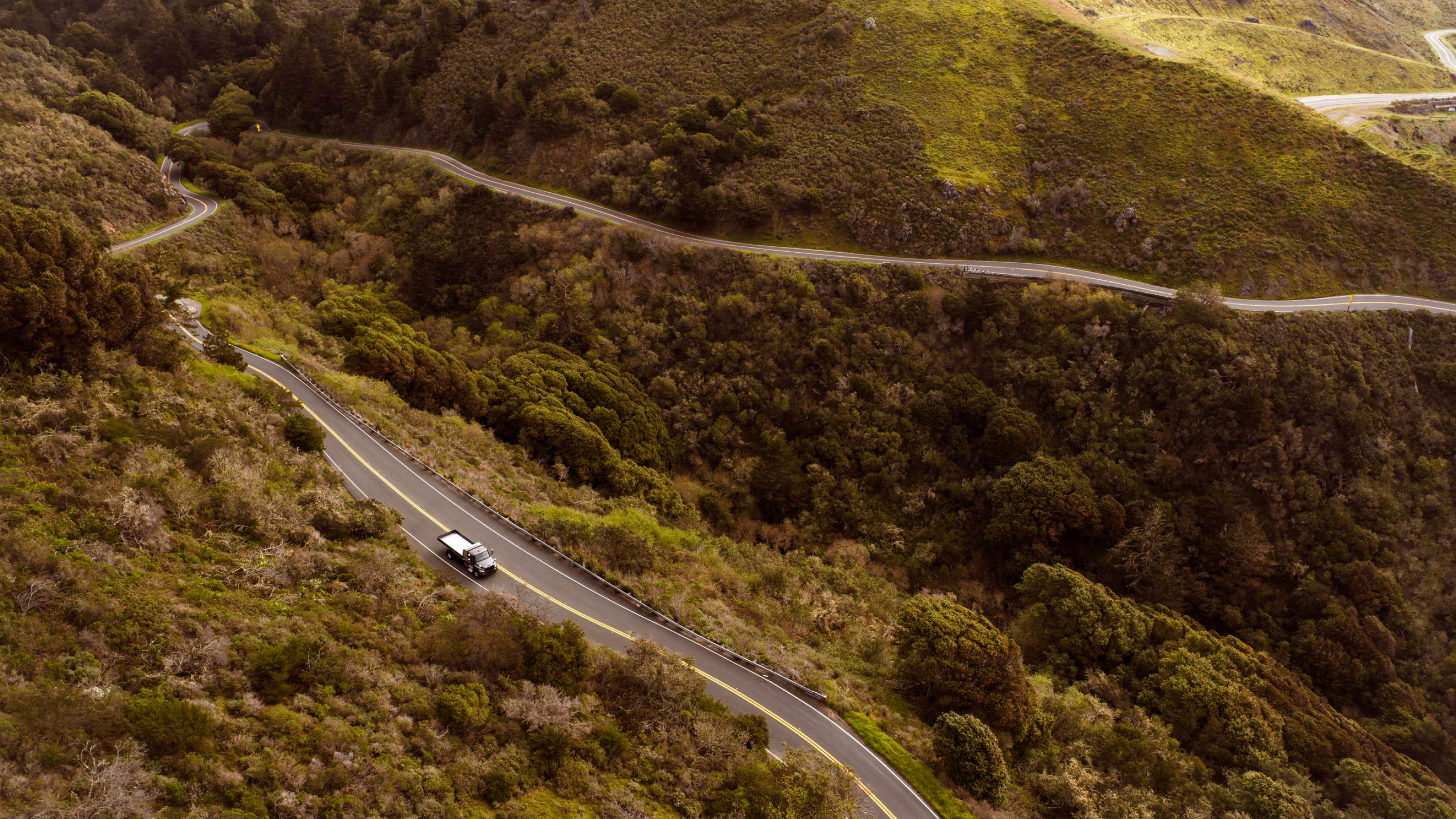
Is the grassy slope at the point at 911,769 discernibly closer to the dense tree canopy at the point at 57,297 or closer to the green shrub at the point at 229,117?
the dense tree canopy at the point at 57,297

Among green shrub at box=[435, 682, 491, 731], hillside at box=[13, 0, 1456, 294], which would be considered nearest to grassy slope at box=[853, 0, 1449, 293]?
hillside at box=[13, 0, 1456, 294]

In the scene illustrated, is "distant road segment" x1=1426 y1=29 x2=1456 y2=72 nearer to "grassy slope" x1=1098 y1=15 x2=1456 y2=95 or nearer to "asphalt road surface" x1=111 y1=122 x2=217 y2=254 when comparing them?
"grassy slope" x1=1098 y1=15 x2=1456 y2=95

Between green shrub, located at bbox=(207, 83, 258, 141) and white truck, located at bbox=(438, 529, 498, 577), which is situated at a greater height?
green shrub, located at bbox=(207, 83, 258, 141)

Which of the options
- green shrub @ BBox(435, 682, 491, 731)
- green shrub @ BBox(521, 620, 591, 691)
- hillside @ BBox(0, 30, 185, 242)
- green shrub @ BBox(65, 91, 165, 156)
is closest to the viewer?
green shrub @ BBox(435, 682, 491, 731)

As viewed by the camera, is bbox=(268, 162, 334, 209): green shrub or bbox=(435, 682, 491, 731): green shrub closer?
bbox=(435, 682, 491, 731): green shrub

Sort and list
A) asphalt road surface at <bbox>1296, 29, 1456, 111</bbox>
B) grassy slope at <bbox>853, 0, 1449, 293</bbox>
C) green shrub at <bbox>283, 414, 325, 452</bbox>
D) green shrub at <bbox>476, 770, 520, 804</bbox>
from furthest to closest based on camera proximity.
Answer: asphalt road surface at <bbox>1296, 29, 1456, 111</bbox> < grassy slope at <bbox>853, 0, 1449, 293</bbox> < green shrub at <bbox>283, 414, 325, 452</bbox> < green shrub at <bbox>476, 770, 520, 804</bbox>

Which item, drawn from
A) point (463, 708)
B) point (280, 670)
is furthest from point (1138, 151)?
point (280, 670)

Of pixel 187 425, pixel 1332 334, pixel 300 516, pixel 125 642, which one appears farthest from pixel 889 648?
pixel 1332 334
